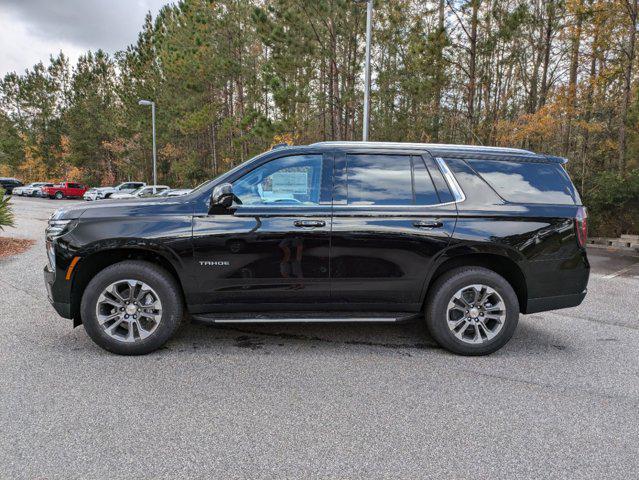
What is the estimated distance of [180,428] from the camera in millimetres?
2871

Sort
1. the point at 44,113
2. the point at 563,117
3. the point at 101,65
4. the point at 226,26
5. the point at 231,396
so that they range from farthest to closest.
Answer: the point at 44,113, the point at 101,65, the point at 226,26, the point at 563,117, the point at 231,396

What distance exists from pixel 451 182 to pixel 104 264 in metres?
3.32

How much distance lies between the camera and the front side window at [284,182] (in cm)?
409

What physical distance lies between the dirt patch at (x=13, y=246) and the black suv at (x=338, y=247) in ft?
22.3

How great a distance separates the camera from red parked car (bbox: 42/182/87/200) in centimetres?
4003

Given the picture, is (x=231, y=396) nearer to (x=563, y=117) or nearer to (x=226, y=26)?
(x=563, y=117)

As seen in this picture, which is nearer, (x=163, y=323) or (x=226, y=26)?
(x=163, y=323)

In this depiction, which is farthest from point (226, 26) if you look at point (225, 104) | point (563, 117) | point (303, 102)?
point (563, 117)

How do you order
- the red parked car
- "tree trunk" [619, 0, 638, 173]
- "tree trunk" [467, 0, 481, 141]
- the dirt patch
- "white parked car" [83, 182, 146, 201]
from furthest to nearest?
1. the red parked car
2. "white parked car" [83, 182, 146, 201]
3. "tree trunk" [467, 0, 481, 141]
4. "tree trunk" [619, 0, 638, 173]
5. the dirt patch

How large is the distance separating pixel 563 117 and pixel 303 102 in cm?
1008

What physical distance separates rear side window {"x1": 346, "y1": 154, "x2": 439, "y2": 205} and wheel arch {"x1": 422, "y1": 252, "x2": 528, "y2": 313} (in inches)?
24.3

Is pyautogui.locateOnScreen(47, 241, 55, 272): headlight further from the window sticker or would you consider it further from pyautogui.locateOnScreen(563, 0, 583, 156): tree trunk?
pyautogui.locateOnScreen(563, 0, 583, 156): tree trunk

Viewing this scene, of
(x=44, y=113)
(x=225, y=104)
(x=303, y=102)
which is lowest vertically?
(x=303, y=102)

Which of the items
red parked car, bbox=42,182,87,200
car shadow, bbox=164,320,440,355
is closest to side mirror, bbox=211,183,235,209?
car shadow, bbox=164,320,440,355
